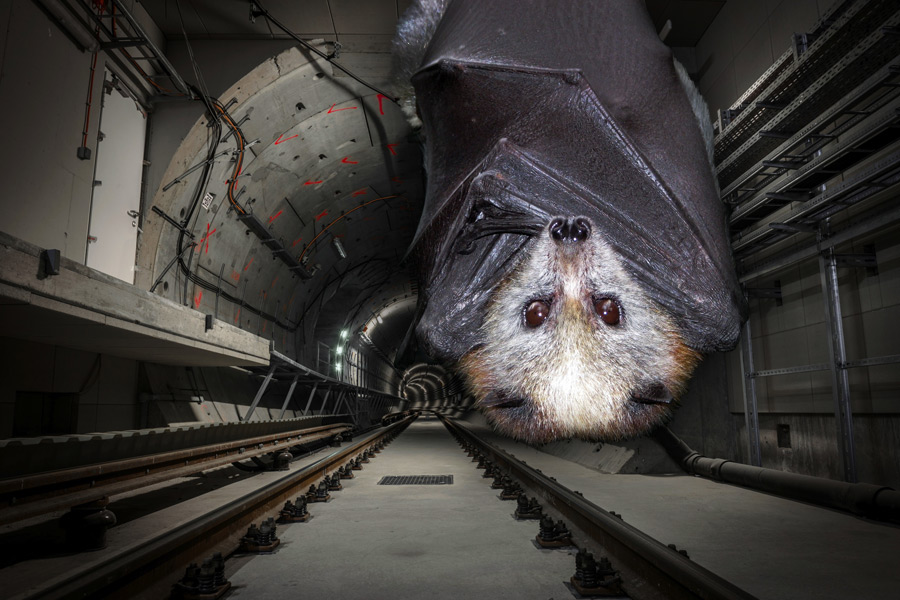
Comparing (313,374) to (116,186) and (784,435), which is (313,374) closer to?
(116,186)

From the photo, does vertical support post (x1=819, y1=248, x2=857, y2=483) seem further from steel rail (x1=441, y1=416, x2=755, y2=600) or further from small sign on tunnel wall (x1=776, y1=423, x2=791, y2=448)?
steel rail (x1=441, y1=416, x2=755, y2=600)

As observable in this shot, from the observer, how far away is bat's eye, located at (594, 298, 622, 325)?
800 millimetres

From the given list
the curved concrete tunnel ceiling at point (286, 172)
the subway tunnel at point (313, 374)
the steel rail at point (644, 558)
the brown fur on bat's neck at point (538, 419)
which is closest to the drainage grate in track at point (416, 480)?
the subway tunnel at point (313, 374)

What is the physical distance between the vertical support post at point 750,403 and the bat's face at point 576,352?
5806 millimetres

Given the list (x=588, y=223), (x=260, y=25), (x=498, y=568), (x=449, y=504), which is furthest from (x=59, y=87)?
(x=588, y=223)

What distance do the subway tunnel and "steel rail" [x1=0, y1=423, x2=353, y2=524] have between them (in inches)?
1.1

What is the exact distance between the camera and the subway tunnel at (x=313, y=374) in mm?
2592

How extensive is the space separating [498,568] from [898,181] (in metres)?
3.87

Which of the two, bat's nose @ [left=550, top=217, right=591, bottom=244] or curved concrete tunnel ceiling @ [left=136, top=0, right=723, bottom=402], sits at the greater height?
curved concrete tunnel ceiling @ [left=136, top=0, right=723, bottom=402]

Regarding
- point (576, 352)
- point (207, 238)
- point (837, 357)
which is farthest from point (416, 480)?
point (576, 352)

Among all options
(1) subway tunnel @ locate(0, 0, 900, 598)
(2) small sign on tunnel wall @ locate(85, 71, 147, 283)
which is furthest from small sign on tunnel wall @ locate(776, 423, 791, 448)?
(2) small sign on tunnel wall @ locate(85, 71, 147, 283)

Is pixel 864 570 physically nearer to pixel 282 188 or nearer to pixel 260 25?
pixel 260 25

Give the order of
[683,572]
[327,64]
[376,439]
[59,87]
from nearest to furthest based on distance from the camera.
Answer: [683,572] → [59,87] → [327,64] → [376,439]

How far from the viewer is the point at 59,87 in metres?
4.95
